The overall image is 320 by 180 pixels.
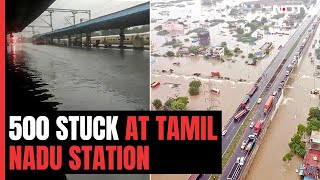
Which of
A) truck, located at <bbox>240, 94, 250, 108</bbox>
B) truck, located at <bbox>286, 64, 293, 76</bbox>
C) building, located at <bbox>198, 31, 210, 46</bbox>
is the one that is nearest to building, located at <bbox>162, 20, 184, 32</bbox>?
building, located at <bbox>198, 31, 210, 46</bbox>

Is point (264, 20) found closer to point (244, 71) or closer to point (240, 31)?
point (240, 31)

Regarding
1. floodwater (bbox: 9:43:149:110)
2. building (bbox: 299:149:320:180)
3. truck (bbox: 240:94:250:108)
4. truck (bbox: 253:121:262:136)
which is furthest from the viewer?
truck (bbox: 240:94:250:108)

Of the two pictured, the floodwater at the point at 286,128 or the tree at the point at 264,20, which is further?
the tree at the point at 264,20

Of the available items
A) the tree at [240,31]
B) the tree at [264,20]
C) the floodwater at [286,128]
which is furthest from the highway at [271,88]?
the tree at [240,31]

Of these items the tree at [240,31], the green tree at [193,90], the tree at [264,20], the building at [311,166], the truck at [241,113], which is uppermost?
the tree at [264,20]

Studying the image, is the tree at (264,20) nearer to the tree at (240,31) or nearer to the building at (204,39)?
the tree at (240,31)

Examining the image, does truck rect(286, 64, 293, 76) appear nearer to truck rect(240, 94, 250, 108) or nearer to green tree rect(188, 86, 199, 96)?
truck rect(240, 94, 250, 108)
